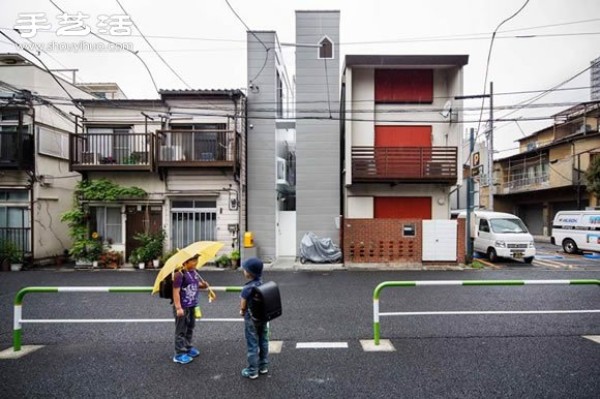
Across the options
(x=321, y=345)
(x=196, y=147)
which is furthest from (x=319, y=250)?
(x=321, y=345)

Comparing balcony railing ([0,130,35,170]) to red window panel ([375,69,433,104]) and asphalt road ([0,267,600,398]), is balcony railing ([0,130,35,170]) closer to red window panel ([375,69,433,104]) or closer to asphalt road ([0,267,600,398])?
asphalt road ([0,267,600,398])

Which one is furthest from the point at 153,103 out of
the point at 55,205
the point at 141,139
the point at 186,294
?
the point at 186,294

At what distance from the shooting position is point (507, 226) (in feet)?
45.5

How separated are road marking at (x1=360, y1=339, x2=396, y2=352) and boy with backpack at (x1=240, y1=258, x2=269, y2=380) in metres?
1.66

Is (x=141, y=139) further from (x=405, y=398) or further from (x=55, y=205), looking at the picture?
(x=405, y=398)

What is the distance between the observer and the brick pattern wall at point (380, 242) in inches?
485

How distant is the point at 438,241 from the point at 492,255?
3.25m

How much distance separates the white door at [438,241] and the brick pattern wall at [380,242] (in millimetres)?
272

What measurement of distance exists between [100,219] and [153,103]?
5303 millimetres

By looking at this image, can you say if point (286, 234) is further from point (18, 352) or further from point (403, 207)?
point (18, 352)

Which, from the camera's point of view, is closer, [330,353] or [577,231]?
[330,353]

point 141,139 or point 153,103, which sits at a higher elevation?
point 153,103

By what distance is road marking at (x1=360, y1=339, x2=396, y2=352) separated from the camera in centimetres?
458

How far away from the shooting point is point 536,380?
369cm
